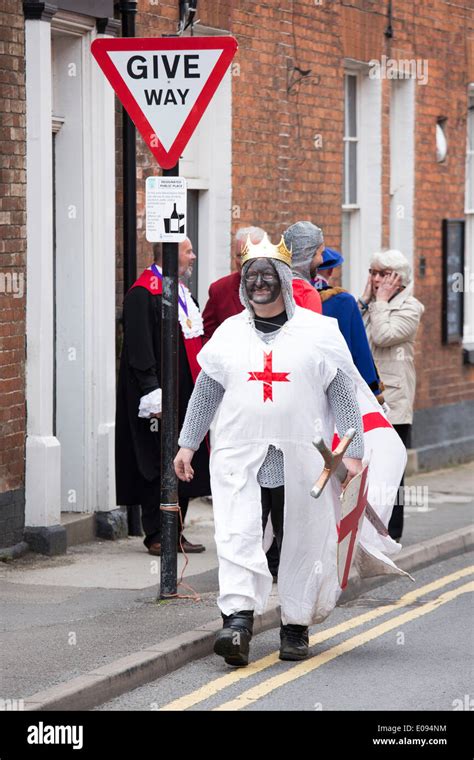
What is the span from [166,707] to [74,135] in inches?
207

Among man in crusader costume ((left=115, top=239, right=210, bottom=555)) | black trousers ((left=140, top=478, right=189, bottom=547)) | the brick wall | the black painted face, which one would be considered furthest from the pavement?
the black painted face

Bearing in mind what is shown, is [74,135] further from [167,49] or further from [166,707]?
[166,707]

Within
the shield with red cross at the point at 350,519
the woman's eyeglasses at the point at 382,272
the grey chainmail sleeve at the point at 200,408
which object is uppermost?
the woman's eyeglasses at the point at 382,272

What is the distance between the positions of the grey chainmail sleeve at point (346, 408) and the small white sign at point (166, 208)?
1408 mm

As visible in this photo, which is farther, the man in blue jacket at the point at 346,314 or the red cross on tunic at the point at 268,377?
the man in blue jacket at the point at 346,314

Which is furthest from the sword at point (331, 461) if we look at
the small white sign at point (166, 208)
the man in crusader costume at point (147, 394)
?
the man in crusader costume at point (147, 394)

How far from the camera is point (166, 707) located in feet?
23.6

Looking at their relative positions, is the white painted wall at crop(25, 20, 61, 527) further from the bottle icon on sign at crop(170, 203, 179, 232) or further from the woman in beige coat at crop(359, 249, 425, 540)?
the woman in beige coat at crop(359, 249, 425, 540)

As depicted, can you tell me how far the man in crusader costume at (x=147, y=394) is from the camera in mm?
10672

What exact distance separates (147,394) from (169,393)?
1.70m

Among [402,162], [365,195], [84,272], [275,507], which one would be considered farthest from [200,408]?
[402,162]

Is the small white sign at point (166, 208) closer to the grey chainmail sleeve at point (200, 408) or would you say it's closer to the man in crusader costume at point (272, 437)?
the man in crusader costume at point (272, 437)

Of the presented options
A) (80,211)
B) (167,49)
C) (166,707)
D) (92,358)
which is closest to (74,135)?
(80,211)

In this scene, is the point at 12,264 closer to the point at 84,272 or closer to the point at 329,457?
the point at 84,272
